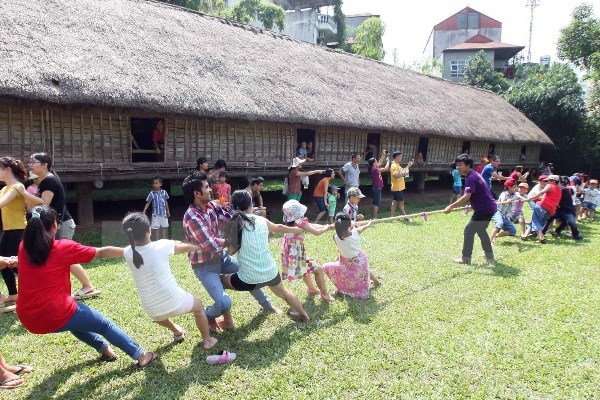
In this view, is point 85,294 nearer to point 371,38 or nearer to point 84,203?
point 84,203

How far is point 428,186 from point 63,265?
17.7m

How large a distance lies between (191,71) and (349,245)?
6.53m

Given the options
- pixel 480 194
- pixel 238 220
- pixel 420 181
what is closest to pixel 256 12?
pixel 420 181

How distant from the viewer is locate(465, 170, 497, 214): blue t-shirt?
654 centimetres

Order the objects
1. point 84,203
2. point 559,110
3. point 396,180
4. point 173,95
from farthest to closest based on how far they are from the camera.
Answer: point 559,110 < point 396,180 < point 84,203 < point 173,95

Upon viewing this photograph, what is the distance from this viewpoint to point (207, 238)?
3609 mm

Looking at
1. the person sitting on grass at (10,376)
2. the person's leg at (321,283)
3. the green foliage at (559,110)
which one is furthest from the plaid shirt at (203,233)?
the green foliage at (559,110)

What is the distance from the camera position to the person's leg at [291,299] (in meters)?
4.05

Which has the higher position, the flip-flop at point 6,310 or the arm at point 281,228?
the arm at point 281,228

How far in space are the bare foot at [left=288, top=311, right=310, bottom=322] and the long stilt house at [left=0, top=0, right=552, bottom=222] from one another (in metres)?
5.53

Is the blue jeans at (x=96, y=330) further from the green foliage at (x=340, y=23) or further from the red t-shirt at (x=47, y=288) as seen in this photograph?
the green foliage at (x=340, y=23)

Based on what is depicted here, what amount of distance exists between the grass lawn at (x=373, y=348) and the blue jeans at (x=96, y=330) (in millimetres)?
185

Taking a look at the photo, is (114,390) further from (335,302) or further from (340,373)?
(335,302)

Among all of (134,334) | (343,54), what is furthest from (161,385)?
(343,54)
